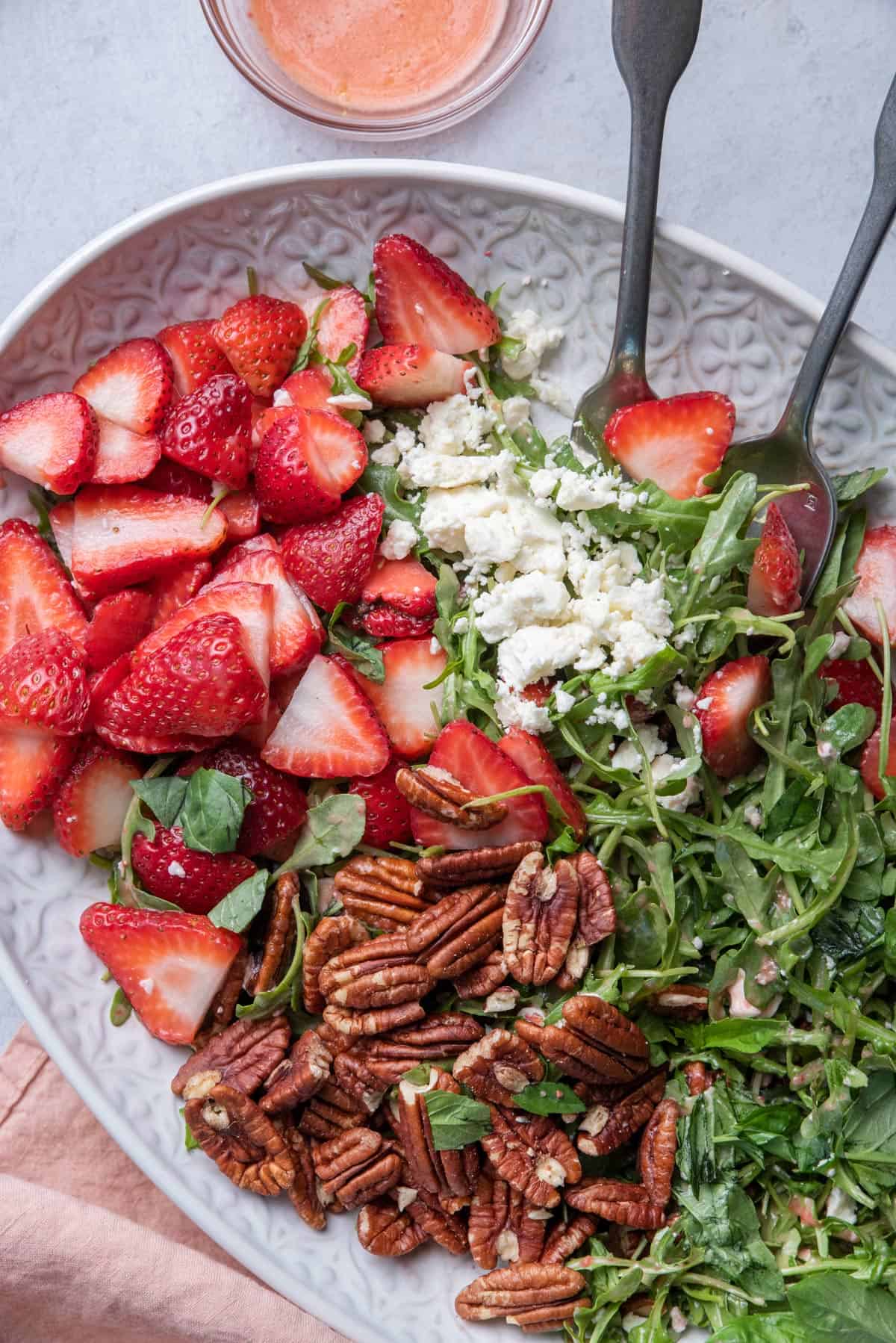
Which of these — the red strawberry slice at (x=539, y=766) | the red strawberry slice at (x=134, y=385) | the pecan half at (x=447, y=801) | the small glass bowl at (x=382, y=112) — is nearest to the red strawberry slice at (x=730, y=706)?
the red strawberry slice at (x=539, y=766)

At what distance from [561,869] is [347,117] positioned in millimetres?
1347

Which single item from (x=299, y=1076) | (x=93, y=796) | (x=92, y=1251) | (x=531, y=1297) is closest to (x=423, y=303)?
(x=93, y=796)

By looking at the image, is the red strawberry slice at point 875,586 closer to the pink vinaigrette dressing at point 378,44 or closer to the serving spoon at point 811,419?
the serving spoon at point 811,419

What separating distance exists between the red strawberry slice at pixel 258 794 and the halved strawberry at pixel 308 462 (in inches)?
15.7

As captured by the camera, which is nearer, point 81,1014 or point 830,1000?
point 830,1000

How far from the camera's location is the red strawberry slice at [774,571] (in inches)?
64.1

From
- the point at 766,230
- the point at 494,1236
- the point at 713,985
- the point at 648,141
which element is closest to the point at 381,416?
the point at 648,141

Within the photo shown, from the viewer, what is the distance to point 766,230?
192 centimetres

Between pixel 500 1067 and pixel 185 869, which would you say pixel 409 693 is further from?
pixel 500 1067

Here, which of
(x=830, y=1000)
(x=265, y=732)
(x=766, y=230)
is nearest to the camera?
(x=830, y=1000)

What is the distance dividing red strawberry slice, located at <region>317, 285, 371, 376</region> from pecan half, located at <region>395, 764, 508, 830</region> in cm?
66

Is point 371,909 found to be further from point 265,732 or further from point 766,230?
point 766,230

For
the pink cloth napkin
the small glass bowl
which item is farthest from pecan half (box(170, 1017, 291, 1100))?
the small glass bowl

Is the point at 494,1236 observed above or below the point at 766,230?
below
